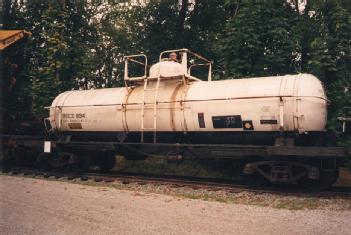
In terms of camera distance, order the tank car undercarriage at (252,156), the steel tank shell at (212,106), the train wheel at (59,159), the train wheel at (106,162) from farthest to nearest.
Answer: the train wheel at (106,162) → the train wheel at (59,159) → the steel tank shell at (212,106) → the tank car undercarriage at (252,156)

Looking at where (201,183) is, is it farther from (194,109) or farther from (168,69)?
(168,69)

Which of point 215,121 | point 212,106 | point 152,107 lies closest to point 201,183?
point 215,121

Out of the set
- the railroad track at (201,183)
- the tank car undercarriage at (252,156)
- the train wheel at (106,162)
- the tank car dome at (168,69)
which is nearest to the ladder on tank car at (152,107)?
the tank car dome at (168,69)

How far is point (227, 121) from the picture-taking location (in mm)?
10531

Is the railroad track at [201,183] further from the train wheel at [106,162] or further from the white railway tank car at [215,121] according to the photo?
the train wheel at [106,162]

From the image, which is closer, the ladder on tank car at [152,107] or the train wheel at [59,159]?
the ladder on tank car at [152,107]

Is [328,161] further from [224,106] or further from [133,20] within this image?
[133,20]

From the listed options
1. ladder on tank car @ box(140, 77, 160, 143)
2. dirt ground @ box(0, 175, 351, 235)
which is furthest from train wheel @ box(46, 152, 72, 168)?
dirt ground @ box(0, 175, 351, 235)

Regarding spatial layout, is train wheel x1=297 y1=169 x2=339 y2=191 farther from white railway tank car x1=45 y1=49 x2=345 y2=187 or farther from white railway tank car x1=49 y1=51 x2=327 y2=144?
white railway tank car x1=49 y1=51 x2=327 y2=144

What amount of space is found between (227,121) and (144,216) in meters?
4.41

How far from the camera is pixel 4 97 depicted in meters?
15.6

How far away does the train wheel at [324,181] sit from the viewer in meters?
9.77

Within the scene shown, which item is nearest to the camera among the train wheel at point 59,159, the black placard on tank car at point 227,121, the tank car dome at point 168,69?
the black placard on tank car at point 227,121

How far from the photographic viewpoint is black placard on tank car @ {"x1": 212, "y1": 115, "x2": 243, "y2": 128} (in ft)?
34.0
